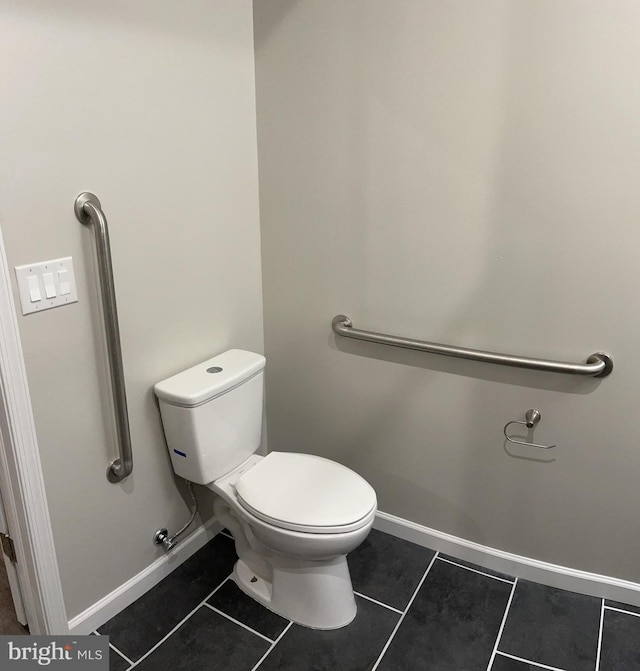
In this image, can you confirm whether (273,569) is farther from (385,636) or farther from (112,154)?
(112,154)

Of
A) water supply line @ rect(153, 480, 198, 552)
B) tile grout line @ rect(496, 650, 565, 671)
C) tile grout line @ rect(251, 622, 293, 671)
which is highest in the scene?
water supply line @ rect(153, 480, 198, 552)

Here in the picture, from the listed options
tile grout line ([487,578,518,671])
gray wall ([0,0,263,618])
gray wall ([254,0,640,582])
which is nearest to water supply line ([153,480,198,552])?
gray wall ([0,0,263,618])

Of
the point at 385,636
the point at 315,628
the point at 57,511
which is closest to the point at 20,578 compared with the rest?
the point at 57,511

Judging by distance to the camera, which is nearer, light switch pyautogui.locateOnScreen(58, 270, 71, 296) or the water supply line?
light switch pyautogui.locateOnScreen(58, 270, 71, 296)

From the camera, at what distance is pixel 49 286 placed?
1.50 metres

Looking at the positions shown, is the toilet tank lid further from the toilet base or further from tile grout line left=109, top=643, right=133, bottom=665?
tile grout line left=109, top=643, right=133, bottom=665

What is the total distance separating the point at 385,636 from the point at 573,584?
2.23ft

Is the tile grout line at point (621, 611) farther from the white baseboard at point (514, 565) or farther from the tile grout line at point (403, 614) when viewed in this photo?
the tile grout line at point (403, 614)

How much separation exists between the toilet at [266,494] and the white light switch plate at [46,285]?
44 centimetres

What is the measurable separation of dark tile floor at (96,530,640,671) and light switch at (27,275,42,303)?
1078 mm

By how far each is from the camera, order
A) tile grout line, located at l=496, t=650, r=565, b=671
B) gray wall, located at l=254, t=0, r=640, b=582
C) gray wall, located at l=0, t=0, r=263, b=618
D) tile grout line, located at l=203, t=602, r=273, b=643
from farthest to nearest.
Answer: tile grout line, located at l=203, t=602, r=273, b=643 < tile grout line, located at l=496, t=650, r=565, b=671 < gray wall, located at l=254, t=0, r=640, b=582 < gray wall, located at l=0, t=0, r=263, b=618

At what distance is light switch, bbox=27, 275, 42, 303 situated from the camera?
1458 mm

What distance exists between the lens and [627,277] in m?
1.65

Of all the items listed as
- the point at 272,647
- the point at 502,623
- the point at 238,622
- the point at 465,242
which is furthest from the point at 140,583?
the point at 465,242
